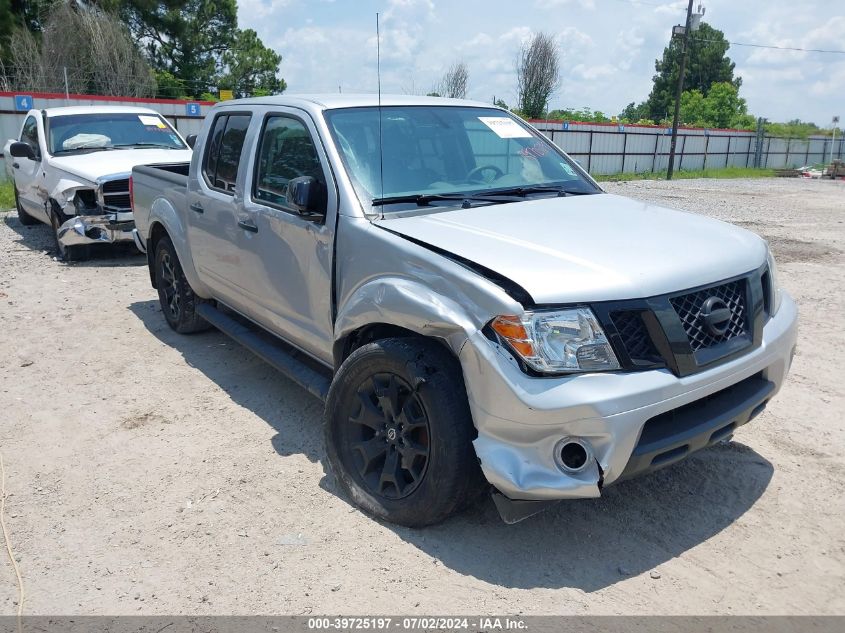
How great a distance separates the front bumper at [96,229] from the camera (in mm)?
8844

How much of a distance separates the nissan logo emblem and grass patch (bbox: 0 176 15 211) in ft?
48.3

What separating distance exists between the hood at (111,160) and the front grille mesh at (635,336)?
24.3 feet

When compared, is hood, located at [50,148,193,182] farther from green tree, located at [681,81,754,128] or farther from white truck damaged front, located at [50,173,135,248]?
green tree, located at [681,81,754,128]

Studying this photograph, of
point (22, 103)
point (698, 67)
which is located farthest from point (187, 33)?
point (698, 67)

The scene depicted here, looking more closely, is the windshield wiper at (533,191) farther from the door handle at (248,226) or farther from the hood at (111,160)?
the hood at (111,160)

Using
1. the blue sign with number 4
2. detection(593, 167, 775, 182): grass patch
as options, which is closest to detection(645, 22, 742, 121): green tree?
detection(593, 167, 775, 182): grass patch

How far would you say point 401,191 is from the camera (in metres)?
3.80

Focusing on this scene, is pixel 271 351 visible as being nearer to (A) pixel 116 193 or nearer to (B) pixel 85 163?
(A) pixel 116 193

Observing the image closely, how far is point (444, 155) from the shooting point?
4.14 meters

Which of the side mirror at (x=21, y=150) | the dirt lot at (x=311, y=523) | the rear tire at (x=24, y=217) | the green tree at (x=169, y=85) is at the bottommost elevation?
the dirt lot at (x=311, y=523)

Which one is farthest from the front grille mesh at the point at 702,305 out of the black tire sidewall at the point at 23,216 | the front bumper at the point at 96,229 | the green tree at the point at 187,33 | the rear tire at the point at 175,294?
the green tree at the point at 187,33

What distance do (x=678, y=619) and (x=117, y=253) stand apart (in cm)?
920

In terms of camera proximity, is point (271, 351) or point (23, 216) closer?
point (271, 351)

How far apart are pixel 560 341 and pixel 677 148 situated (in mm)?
36451
